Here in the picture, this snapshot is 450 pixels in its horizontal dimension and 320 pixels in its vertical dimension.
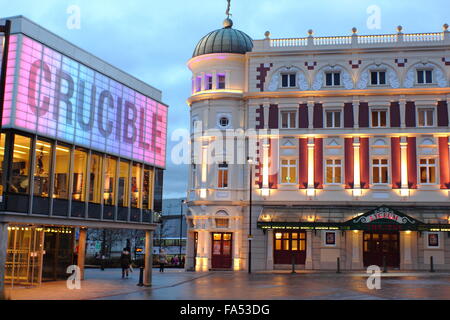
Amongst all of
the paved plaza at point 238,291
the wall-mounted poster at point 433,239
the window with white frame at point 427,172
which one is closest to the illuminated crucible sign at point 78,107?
the paved plaza at point 238,291

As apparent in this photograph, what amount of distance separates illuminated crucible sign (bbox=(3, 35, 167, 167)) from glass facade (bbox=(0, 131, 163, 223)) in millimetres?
543

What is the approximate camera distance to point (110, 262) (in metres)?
49.6

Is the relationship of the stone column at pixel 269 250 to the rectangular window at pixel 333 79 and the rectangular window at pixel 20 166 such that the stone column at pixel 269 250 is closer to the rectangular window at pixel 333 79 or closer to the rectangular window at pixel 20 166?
the rectangular window at pixel 333 79

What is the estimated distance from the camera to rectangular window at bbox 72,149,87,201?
24.8 meters

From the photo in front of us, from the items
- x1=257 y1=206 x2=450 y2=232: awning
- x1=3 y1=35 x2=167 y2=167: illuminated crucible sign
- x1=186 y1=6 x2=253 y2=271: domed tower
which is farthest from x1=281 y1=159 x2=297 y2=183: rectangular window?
x1=3 y1=35 x2=167 y2=167: illuminated crucible sign

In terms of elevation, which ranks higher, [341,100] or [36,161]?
[341,100]

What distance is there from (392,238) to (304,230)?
6349mm

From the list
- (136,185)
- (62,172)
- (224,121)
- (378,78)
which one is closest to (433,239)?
(378,78)

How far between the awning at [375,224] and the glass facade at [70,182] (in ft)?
46.4

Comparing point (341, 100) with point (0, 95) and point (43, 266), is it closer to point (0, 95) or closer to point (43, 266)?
point (43, 266)

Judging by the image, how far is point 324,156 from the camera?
42.9m

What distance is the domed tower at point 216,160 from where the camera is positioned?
43219mm

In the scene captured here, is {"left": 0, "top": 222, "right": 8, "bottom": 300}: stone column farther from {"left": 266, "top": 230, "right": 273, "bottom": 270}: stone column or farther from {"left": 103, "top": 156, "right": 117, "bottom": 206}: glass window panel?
{"left": 266, "top": 230, "right": 273, "bottom": 270}: stone column
